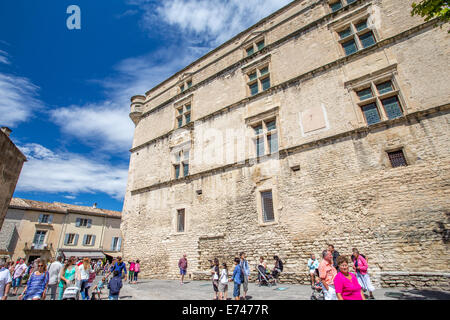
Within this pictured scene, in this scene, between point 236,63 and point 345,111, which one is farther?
point 236,63

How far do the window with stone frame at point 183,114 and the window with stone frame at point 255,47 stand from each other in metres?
4.85

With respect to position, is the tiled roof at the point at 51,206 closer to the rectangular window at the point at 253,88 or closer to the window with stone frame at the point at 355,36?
the rectangular window at the point at 253,88

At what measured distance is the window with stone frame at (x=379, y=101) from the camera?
8.31 meters

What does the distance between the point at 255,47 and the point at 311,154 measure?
772cm

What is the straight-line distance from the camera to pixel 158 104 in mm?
17328

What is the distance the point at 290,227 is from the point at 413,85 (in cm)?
667

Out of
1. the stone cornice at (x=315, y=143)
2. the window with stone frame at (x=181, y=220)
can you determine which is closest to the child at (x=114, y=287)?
the window with stone frame at (x=181, y=220)

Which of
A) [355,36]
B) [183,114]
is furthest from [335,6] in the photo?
[183,114]

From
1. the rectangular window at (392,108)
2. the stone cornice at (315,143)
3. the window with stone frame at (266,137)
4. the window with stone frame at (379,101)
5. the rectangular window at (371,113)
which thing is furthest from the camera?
the window with stone frame at (266,137)

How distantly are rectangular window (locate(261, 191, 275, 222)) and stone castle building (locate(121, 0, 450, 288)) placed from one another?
0.15 ft

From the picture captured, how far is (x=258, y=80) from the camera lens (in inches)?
479

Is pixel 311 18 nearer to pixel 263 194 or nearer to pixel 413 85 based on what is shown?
pixel 413 85

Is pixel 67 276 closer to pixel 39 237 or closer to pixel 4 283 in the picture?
pixel 4 283
